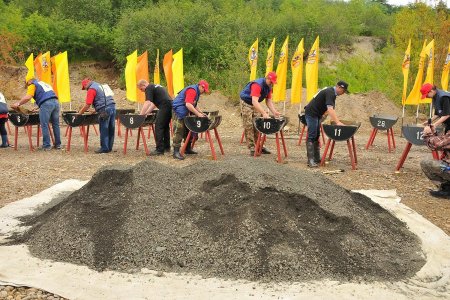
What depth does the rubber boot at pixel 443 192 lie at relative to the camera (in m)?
6.34

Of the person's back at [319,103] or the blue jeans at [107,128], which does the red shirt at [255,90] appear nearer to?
the person's back at [319,103]

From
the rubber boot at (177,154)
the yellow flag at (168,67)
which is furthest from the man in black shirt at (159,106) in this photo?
the yellow flag at (168,67)

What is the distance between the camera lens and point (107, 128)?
31.7 ft

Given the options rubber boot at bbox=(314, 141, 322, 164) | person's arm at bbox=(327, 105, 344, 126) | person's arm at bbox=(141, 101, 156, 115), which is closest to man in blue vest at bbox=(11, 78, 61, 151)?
person's arm at bbox=(141, 101, 156, 115)

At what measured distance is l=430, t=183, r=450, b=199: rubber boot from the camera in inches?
250

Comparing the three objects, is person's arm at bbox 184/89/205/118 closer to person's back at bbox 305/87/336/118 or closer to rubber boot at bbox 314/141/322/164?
person's back at bbox 305/87/336/118

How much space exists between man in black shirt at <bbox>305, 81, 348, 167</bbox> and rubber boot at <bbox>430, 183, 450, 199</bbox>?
183 centimetres

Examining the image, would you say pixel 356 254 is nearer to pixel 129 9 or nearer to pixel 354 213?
pixel 354 213

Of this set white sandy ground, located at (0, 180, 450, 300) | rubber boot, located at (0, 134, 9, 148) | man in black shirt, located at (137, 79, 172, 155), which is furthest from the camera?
rubber boot, located at (0, 134, 9, 148)

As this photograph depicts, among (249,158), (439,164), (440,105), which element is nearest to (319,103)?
(440,105)

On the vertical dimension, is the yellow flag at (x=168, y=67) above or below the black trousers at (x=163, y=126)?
above

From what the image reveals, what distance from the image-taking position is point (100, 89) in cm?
943

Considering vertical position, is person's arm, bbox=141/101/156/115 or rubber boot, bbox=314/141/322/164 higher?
person's arm, bbox=141/101/156/115

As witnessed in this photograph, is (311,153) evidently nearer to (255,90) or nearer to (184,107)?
(255,90)
